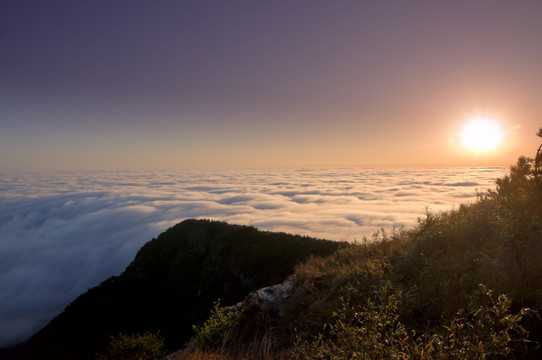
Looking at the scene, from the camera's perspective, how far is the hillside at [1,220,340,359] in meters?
38.5

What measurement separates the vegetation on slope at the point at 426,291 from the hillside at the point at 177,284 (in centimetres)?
2527

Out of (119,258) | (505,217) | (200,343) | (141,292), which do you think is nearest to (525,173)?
(505,217)

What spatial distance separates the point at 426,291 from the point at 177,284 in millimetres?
50248

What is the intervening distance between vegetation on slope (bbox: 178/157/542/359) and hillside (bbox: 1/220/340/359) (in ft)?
82.9

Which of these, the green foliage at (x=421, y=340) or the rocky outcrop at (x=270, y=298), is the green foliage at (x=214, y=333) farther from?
the green foliage at (x=421, y=340)

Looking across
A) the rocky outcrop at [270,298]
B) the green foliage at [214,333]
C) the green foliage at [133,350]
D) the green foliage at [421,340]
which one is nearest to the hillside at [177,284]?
the green foliage at [133,350]

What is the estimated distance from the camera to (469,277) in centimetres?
553

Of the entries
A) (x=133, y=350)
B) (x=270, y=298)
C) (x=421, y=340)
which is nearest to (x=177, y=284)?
(x=133, y=350)

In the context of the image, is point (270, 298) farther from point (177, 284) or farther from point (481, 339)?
point (177, 284)

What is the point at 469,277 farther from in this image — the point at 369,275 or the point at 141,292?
the point at 141,292

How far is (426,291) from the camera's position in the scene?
558 cm

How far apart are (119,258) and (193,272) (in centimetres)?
15193

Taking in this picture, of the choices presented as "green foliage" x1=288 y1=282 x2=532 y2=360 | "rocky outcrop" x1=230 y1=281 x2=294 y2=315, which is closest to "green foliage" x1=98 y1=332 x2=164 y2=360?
"rocky outcrop" x1=230 y1=281 x2=294 y2=315

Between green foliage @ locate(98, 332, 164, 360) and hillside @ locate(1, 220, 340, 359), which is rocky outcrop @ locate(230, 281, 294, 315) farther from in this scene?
green foliage @ locate(98, 332, 164, 360)
